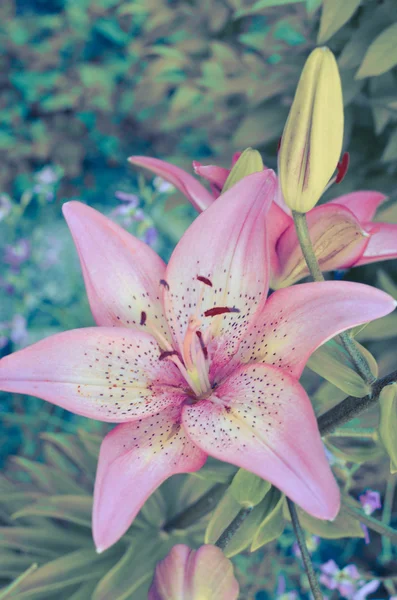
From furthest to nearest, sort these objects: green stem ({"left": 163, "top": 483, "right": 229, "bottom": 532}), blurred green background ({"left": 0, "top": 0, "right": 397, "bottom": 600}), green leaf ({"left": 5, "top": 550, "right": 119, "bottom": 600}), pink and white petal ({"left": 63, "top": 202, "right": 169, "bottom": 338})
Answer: blurred green background ({"left": 0, "top": 0, "right": 397, "bottom": 600}) → green leaf ({"left": 5, "top": 550, "right": 119, "bottom": 600}) → green stem ({"left": 163, "top": 483, "right": 229, "bottom": 532}) → pink and white petal ({"left": 63, "top": 202, "right": 169, "bottom": 338})

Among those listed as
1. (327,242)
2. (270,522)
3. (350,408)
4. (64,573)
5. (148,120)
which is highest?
(327,242)

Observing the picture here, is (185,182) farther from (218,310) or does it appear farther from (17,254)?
(17,254)

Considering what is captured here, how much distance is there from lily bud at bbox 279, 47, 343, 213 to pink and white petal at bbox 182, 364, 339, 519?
129mm

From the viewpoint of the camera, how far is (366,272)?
3.40 feet

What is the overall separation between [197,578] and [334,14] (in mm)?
640

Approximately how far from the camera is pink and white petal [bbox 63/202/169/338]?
18.5 inches

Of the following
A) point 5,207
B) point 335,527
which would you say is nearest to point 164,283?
point 335,527

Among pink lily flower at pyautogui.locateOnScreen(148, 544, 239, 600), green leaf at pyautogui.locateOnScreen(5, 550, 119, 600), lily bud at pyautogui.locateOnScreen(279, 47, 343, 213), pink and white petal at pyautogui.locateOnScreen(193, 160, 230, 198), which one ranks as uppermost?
lily bud at pyautogui.locateOnScreen(279, 47, 343, 213)

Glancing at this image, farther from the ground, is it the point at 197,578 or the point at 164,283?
the point at 164,283

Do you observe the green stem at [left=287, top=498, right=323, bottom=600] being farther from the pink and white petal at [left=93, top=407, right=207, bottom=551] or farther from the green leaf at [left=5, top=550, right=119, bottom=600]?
the green leaf at [left=5, top=550, right=119, bottom=600]

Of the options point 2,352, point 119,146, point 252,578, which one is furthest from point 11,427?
point 119,146

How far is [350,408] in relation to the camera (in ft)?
1.51

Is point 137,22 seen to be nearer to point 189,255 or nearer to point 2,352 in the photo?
point 2,352

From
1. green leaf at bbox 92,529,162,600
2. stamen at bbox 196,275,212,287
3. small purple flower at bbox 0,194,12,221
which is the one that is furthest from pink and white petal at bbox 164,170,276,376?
small purple flower at bbox 0,194,12,221
